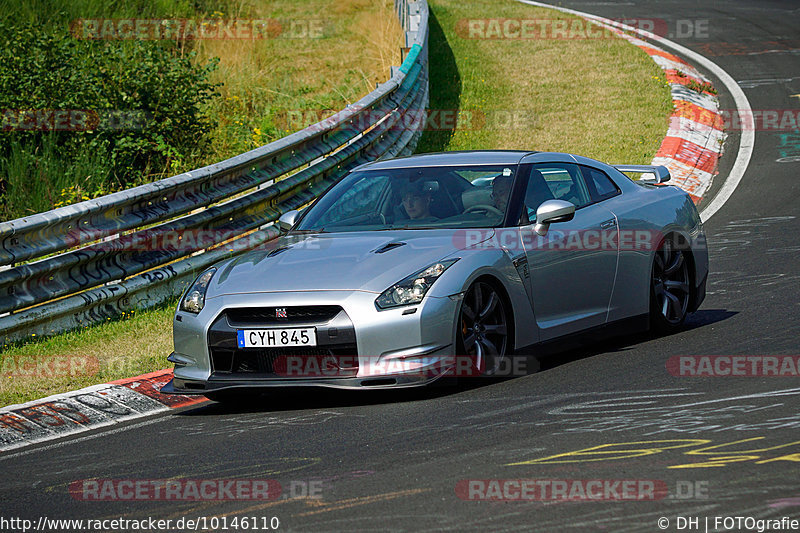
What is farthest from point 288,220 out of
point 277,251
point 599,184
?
point 599,184

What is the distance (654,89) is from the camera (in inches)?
723

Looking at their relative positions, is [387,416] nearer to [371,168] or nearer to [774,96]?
[371,168]

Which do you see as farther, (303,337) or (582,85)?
(582,85)

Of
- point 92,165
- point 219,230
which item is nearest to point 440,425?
point 219,230

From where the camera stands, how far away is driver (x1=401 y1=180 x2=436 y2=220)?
7.50 meters

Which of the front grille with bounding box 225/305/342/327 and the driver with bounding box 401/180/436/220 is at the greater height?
the driver with bounding box 401/180/436/220

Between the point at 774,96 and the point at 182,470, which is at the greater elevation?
the point at 774,96

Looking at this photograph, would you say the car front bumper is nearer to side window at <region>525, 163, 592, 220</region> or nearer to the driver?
the driver

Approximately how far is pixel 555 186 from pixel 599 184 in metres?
0.51

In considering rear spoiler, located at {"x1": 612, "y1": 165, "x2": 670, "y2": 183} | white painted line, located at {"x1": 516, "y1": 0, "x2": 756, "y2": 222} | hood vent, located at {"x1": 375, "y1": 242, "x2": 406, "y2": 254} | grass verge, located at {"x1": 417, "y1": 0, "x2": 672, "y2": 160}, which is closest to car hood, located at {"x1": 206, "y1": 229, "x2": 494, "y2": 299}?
hood vent, located at {"x1": 375, "y1": 242, "x2": 406, "y2": 254}

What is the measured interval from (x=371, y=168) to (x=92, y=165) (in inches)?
235

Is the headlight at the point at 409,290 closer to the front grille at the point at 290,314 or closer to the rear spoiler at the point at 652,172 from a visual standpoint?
the front grille at the point at 290,314

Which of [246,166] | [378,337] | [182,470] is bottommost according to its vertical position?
[182,470]

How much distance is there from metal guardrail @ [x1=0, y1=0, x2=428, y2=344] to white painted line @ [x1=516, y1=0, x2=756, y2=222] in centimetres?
442
